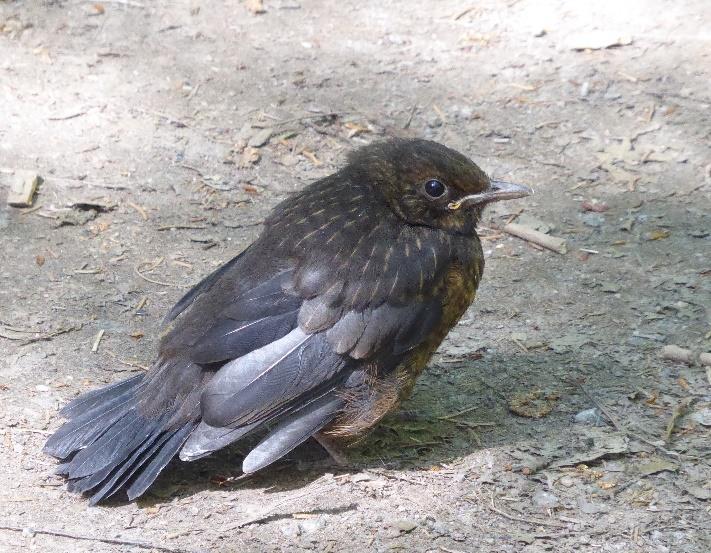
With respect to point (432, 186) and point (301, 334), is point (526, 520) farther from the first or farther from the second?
point (432, 186)

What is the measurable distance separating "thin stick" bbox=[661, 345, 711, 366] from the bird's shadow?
1.82 ft

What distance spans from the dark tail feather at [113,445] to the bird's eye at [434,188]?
166 cm

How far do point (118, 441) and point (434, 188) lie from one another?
199cm

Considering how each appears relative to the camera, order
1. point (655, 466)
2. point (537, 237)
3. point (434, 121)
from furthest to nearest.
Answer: point (434, 121)
point (537, 237)
point (655, 466)

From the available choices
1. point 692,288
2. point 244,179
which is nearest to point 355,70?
point 244,179

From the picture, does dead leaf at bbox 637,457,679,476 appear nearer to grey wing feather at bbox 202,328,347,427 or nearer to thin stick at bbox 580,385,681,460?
thin stick at bbox 580,385,681,460

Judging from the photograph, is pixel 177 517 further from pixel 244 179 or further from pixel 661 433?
pixel 244 179

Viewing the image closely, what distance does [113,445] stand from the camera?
4887mm

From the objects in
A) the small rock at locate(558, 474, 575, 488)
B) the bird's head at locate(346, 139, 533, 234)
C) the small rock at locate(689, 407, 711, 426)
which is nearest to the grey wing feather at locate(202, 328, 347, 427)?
the bird's head at locate(346, 139, 533, 234)

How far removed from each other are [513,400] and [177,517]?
6.45ft

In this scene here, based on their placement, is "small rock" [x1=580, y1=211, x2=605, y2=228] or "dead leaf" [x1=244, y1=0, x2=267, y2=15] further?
"dead leaf" [x1=244, y1=0, x2=267, y2=15]

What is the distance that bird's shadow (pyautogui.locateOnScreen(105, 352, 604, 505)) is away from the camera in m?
5.10

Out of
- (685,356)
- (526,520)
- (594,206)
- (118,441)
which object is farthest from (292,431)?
(594,206)

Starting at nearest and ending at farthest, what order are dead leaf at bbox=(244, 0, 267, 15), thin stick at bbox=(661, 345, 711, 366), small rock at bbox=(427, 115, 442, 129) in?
thin stick at bbox=(661, 345, 711, 366) → small rock at bbox=(427, 115, 442, 129) → dead leaf at bbox=(244, 0, 267, 15)
